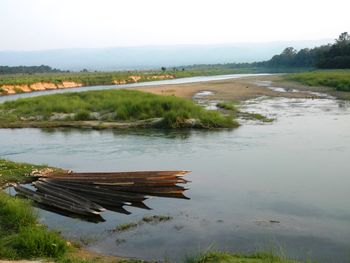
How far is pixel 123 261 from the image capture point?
8.64 m

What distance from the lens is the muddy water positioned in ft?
33.9

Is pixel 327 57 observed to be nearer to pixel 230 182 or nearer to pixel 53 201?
pixel 230 182

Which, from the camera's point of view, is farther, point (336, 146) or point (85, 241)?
point (336, 146)

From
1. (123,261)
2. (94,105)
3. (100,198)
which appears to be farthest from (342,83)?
(123,261)

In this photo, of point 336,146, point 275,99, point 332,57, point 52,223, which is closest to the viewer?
point 52,223

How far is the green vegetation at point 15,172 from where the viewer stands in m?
14.5

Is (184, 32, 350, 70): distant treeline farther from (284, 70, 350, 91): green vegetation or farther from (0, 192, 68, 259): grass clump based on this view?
(0, 192, 68, 259): grass clump

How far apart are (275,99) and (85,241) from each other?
33165mm

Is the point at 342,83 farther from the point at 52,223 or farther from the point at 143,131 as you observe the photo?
the point at 52,223

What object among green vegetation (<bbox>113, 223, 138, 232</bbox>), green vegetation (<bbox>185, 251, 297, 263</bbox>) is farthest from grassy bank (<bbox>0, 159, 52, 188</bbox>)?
green vegetation (<bbox>185, 251, 297, 263</bbox>)

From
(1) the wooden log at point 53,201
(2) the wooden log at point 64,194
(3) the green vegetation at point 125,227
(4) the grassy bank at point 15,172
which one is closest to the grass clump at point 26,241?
(1) the wooden log at point 53,201

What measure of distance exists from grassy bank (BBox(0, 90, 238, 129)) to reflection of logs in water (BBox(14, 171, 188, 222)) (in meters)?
12.5

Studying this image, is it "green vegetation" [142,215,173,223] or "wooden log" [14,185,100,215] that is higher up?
"wooden log" [14,185,100,215]

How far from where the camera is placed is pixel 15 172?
15188mm
